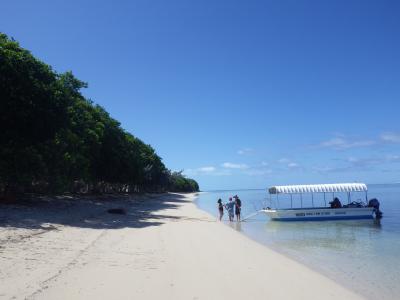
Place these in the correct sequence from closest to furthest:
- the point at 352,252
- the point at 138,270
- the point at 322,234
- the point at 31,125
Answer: the point at 138,270, the point at 352,252, the point at 31,125, the point at 322,234

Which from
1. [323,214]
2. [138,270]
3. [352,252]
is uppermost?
[323,214]

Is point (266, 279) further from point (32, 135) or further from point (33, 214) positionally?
point (32, 135)

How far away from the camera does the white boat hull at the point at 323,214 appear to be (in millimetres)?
30562

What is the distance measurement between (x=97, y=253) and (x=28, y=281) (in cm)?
362

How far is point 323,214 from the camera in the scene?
30828 millimetres

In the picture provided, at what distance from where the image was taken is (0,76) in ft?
64.9

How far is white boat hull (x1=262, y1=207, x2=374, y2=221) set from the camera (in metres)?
30.6

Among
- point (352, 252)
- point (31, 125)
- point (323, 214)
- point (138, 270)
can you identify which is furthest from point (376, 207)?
point (138, 270)

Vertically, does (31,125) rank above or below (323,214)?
above

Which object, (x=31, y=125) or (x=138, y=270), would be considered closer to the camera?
(x=138, y=270)

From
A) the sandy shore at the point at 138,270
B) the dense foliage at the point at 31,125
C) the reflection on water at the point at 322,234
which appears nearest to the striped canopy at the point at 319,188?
the reflection on water at the point at 322,234

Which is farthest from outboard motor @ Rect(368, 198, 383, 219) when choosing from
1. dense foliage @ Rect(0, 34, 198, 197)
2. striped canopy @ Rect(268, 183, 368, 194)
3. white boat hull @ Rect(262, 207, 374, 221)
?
dense foliage @ Rect(0, 34, 198, 197)

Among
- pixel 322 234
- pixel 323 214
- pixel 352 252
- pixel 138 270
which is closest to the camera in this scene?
pixel 138 270

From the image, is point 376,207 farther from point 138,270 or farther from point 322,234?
point 138,270
